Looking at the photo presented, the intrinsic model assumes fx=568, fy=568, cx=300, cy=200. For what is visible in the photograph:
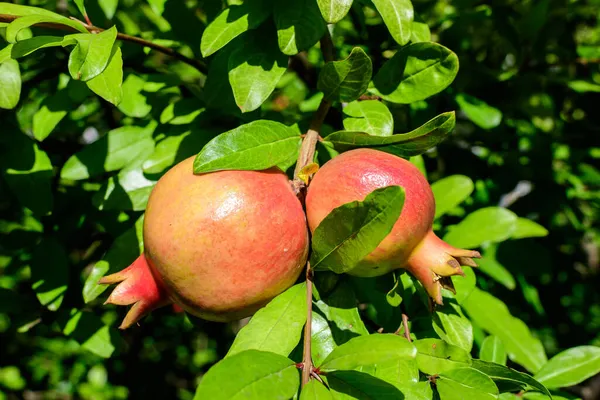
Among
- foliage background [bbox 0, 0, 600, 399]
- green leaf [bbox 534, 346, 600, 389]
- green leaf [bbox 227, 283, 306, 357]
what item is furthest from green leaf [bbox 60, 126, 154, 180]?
green leaf [bbox 534, 346, 600, 389]

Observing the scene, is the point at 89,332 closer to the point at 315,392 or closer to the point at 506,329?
the point at 315,392

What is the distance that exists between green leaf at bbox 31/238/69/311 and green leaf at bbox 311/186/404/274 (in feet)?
2.31

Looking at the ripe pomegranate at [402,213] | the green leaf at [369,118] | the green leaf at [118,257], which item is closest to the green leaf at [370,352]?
the ripe pomegranate at [402,213]

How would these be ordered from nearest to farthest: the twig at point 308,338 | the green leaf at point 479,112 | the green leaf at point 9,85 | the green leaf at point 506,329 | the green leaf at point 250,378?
1. the green leaf at point 250,378
2. the twig at point 308,338
3. the green leaf at point 9,85
4. the green leaf at point 506,329
5. the green leaf at point 479,112

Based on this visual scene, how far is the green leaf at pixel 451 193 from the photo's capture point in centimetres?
113

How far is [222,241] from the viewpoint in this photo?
2.38ft

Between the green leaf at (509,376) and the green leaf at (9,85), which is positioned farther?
the green leaf at (9,85)

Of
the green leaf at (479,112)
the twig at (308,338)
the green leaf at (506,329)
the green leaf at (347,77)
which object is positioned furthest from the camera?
the green leaf at (479,112)

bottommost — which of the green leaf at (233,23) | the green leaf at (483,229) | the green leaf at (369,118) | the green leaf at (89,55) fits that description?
the green leaf at (483,229)

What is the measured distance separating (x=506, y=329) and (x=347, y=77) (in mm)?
684

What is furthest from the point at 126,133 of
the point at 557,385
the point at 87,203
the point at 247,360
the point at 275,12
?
the point at 557,385

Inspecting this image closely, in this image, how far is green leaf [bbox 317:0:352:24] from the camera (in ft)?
2.61

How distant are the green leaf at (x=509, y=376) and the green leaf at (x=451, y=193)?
0.36 meters

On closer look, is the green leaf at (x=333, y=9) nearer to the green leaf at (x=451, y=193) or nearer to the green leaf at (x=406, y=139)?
the green leaf at (x=406, y=139)
